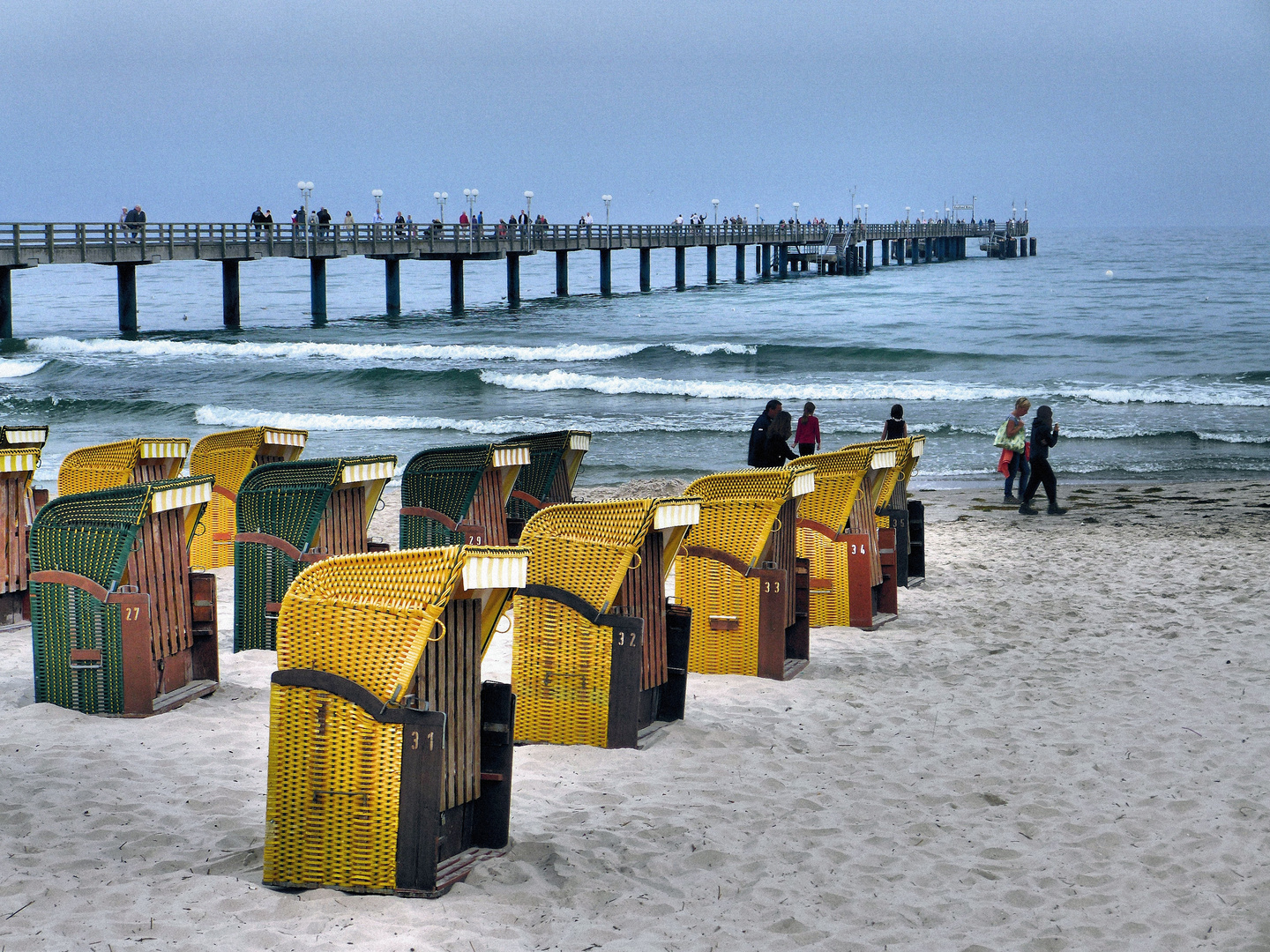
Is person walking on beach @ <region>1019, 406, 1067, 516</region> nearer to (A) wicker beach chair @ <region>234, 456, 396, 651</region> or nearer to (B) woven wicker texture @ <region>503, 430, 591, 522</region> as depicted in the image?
(B) woven wicker texture @ <region>503, 430, 591, 522</region>

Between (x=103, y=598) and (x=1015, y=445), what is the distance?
10.1 m

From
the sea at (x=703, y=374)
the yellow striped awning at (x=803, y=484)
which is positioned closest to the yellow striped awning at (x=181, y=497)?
the yellow striped awning at (x=803, y=484)

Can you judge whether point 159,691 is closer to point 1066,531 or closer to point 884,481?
point 884,481

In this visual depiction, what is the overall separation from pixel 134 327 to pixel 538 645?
3702 cm

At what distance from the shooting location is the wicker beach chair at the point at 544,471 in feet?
31.9

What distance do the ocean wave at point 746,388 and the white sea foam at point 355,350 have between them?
4.09 m

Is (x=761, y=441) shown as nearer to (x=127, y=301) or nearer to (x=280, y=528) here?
(x=280, y=528)

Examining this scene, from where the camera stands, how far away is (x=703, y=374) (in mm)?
33312

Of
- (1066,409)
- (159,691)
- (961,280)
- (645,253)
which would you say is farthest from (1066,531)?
(961,280)

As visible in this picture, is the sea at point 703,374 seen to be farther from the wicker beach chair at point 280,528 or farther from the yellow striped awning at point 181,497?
the yellow striped awning at point 181,497

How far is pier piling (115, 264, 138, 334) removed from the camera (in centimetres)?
3719

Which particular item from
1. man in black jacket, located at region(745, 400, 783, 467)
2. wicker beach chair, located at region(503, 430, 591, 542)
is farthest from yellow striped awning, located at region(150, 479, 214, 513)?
man in black jacket, located at region(745, 400, 783, 467)

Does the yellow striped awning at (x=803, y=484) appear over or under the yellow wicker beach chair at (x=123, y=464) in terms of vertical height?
over

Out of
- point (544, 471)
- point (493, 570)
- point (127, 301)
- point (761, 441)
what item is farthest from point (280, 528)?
point (127, 301)
